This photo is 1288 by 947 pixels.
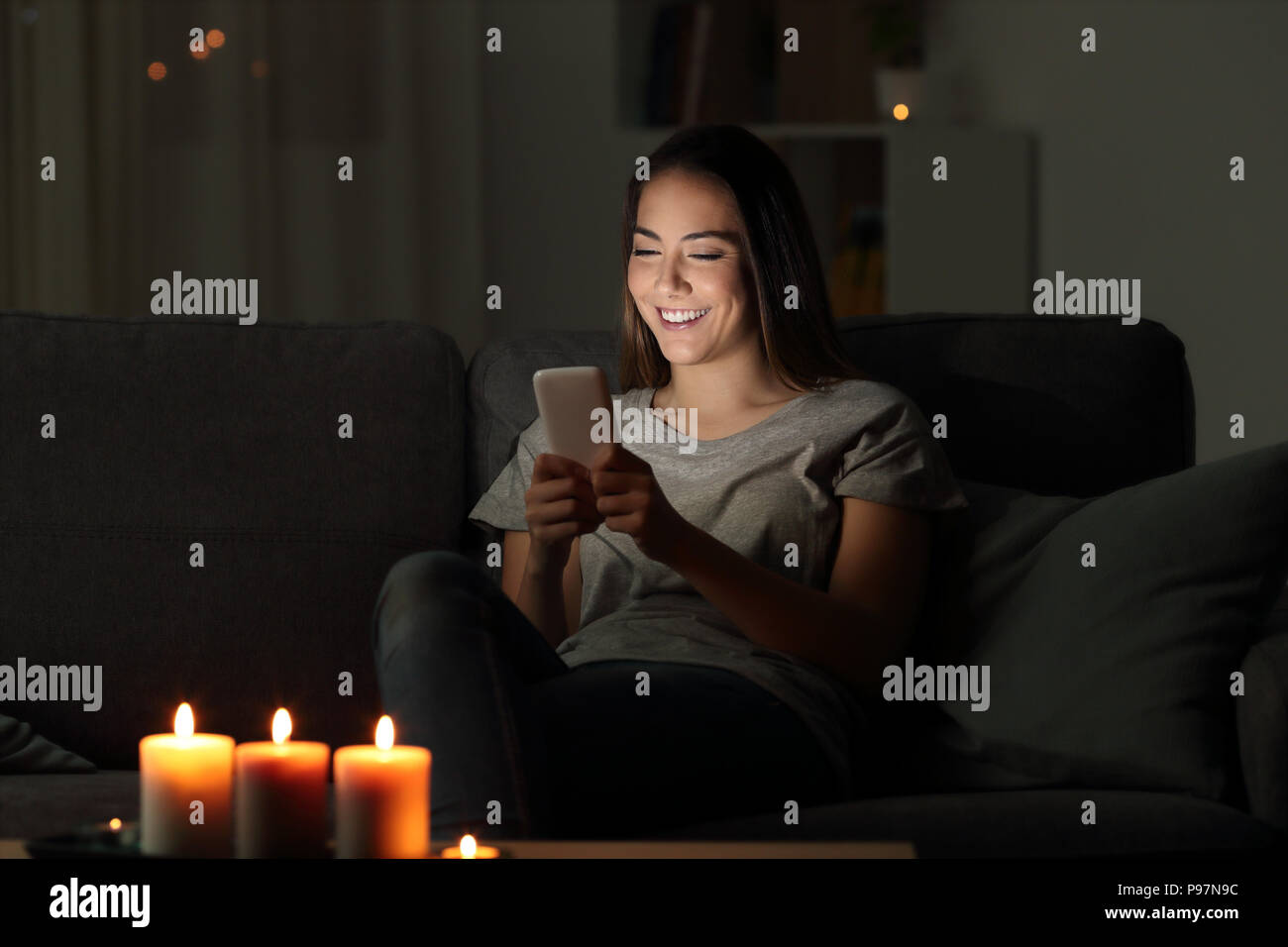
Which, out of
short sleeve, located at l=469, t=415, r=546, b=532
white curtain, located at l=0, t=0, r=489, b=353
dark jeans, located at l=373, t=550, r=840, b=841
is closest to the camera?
dark jeans, located at l=373, t=550, r=840, b=841

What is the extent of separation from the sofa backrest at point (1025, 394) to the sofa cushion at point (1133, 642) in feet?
0.66

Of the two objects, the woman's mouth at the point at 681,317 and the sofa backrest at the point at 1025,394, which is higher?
the woman's mouth at the point at 681,317

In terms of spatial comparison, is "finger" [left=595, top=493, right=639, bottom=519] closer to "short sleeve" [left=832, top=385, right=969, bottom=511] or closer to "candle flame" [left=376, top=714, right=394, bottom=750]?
"short sleeve" [left=832, top=385, right=969, bottom=511]

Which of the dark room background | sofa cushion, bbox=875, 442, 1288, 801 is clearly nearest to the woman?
sofa cushion, bbox=875, 442, 1288, 801

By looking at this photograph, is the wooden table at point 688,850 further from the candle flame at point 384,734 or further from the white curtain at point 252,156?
the white curtain at point 252,156

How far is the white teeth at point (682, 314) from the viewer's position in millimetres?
1442

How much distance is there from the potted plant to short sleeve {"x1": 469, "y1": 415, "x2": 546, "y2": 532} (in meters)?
2.01

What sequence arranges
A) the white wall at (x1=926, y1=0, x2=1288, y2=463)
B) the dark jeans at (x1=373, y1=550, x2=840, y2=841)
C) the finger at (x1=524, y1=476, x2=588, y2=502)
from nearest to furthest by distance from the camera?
the dark jeans at (x1=373, y1=550, x2=840, y2=841) → the finger at (x1=524, y1=476, x2=588, y2=502) → the white wall at (x1=926, y1=0, x2=1288, y2=463)

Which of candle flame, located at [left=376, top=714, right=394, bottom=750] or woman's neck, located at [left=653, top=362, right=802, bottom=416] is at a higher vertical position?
woman's neck, located at [left=653, top=362, right=802, bottom=416]

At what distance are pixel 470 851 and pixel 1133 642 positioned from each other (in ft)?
2.50

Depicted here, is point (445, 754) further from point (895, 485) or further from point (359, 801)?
point (895, 485)

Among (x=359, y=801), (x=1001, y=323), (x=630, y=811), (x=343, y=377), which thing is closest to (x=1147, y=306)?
(x=1001, y=323)

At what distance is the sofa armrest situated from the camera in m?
1.16

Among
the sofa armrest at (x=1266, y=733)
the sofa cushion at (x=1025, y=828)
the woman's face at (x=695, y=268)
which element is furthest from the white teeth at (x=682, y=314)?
the sofa armrest at (x=1266, y=733)
